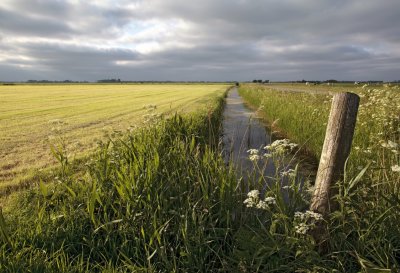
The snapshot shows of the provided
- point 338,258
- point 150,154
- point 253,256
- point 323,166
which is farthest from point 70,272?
point 323,166

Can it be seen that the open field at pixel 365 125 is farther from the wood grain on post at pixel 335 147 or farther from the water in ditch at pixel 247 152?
the water in ditch at pixel 247 152

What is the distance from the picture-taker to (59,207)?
14.3 feet

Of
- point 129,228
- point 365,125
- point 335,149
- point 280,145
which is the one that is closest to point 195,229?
point 129,228

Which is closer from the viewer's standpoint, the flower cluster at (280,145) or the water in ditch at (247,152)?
the flower cluster at (280,145)

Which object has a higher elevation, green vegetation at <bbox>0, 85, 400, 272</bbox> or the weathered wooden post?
the weathered wooden post

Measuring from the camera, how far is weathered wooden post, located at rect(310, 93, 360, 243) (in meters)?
3.53

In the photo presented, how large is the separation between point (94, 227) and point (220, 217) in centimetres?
164

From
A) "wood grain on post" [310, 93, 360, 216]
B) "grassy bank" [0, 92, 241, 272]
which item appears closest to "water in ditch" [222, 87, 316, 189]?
"wood grain on post" [310, 93, 360, 216]

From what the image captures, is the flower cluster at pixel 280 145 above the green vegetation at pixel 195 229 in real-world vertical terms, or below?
above

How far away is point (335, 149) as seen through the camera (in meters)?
3.62

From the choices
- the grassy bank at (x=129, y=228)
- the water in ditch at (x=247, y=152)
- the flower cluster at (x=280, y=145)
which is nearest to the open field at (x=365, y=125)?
the flower cluster at (x=280, y=145)

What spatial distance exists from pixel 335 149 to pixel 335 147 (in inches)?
0.9

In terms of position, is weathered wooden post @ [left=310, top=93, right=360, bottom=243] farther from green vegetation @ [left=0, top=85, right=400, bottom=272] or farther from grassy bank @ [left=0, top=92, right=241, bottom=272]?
grassy bank @ [left=0, top=92, right=241, bottom=272]

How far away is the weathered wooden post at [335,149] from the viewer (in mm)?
3533
